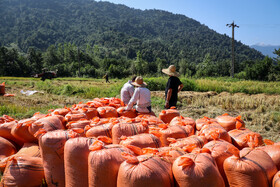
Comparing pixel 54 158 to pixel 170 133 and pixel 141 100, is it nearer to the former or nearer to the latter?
pixel 170 133

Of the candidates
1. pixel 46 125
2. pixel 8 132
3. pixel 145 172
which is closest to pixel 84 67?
pixel 8 132

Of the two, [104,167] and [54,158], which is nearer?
[104,167]

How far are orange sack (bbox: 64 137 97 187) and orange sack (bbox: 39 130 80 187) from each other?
208 millimetres

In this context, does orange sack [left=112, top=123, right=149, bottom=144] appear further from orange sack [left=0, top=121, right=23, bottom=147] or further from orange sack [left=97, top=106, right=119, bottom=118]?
orange sack [left=0, top=121, right=23, bottom=147]

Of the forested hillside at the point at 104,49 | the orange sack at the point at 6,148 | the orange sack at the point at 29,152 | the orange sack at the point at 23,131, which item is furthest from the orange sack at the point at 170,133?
the forested hillside at the point at 104,49

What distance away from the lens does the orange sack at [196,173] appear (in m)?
1.61

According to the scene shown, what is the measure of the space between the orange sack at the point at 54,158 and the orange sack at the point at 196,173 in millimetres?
1268

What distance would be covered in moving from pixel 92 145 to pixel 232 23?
2587 centimetres

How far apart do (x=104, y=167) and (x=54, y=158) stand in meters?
0.75

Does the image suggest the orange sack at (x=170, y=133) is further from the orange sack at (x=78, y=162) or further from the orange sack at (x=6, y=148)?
the orange sack at (x=6, y=148)

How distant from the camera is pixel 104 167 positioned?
1.83 meters

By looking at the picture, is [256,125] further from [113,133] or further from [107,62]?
[107,62]

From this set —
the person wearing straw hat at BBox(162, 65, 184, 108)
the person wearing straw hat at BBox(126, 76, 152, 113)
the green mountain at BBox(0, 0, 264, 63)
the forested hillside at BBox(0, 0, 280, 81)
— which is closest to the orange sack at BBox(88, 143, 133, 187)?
the person wearing straw hat at BBox(126, 76, 152, 113)

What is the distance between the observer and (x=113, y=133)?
105 inches
